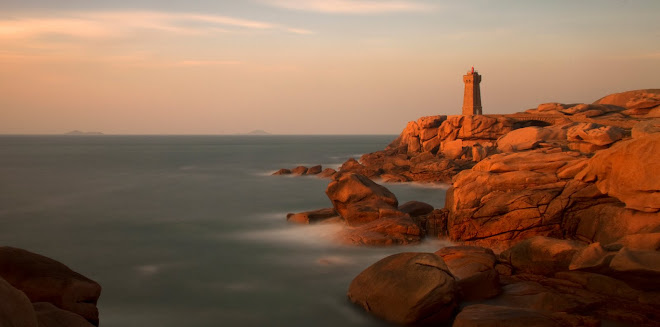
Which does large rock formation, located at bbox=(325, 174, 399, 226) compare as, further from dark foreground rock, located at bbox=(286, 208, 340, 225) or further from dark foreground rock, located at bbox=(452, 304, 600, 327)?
dark foreground rock, located at bbox=(452, 304, 600, 327)

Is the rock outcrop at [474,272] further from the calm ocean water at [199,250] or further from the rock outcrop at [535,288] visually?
the calm ocean water at [199,250]

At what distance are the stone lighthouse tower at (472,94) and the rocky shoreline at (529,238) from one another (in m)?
32.1

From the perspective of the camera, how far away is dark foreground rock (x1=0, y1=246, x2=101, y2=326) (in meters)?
8.96

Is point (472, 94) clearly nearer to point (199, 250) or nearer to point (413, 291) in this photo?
point (199, 250)

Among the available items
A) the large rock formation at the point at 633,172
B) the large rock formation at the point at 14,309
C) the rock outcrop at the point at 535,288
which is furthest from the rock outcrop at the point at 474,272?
the large rock formation at the point at 14,309

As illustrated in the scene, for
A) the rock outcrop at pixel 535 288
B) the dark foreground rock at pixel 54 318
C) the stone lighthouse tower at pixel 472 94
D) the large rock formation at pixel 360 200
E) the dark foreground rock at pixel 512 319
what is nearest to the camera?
the dark foreground rock at pixel 54 318

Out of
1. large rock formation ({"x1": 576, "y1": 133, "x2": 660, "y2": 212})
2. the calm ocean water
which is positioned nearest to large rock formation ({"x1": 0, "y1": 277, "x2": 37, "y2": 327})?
the calm ocean water

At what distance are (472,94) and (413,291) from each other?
169 ft

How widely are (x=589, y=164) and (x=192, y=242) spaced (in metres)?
14.4

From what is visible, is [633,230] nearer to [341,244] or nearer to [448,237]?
[448,237]

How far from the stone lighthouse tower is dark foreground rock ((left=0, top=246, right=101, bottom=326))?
177ft

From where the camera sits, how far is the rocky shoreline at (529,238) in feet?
35.3

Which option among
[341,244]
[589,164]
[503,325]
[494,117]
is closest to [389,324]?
[503,325]

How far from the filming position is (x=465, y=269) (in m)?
12.6
